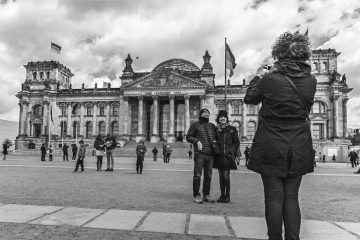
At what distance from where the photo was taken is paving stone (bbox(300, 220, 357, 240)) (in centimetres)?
432

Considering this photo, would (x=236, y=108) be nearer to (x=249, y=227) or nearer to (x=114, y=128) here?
(x=114, y=128)

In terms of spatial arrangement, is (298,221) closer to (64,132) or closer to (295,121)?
(295,121)

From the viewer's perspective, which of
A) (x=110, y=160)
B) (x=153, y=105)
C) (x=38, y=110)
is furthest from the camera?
(x=38, y=110)

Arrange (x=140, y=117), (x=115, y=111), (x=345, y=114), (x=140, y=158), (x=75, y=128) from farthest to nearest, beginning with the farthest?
(x=75, y=128) → (x=115, y=111) → (x=140, y=117) → (x=345, y=114) → (x=140, y=158)

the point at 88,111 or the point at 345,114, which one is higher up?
the point at 88,111

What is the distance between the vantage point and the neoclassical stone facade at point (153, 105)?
2340 inches

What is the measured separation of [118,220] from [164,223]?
2.33 feet

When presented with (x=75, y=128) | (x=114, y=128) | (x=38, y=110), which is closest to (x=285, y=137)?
(x=114, y=128)

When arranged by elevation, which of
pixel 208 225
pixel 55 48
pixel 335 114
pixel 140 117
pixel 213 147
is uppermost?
pixel 55 48

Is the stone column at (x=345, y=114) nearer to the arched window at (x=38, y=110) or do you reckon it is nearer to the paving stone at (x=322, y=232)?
the arched window at (x=38, y=110)

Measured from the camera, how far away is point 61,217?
5.18m

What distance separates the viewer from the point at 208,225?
488 centimetres

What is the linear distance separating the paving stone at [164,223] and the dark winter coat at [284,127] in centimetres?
183

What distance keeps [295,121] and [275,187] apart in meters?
0.67
